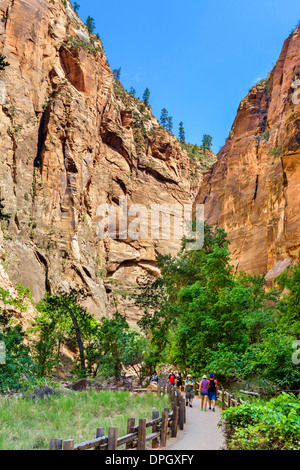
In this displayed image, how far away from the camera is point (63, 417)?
11.4 m

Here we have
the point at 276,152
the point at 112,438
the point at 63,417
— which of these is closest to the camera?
the point at 112,438

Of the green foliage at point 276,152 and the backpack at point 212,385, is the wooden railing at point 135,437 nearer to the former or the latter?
the backpack at point 212,385

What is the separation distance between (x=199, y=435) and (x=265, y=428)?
409cm

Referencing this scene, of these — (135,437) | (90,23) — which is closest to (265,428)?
(135,437)

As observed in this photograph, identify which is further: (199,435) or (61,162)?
(61,162)

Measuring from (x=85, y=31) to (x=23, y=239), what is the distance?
4557 cm

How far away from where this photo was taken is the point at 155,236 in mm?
72438

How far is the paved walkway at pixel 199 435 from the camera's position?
9.40 m

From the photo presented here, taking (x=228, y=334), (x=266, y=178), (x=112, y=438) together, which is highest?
(x=266, y=178)

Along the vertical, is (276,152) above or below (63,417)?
above

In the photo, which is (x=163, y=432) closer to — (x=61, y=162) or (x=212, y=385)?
(x=212, y=385)
